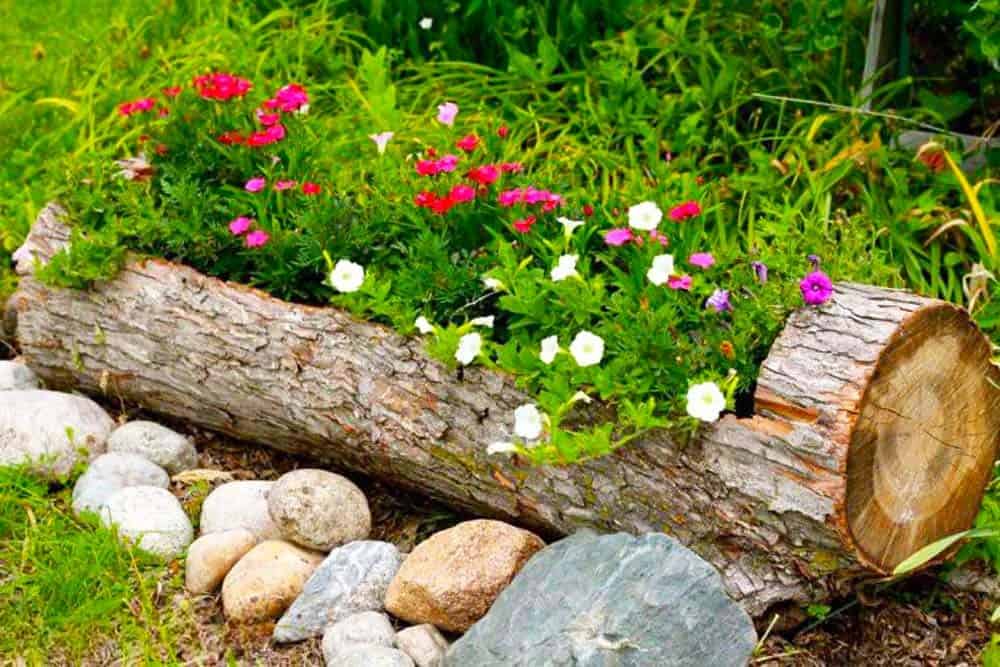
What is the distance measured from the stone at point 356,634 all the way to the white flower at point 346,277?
2.56ft

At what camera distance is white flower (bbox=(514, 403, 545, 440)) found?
3.01 metres

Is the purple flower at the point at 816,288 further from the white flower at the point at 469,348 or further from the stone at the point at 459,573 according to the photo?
the stone at the point at 459,573

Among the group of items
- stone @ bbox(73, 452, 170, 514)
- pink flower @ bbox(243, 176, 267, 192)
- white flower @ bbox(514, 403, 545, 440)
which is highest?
pink flower @ bbox(243, 176, 267, 192)

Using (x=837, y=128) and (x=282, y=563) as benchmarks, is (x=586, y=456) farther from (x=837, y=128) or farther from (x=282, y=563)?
(x=837, y=128)

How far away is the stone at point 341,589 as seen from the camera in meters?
3.22

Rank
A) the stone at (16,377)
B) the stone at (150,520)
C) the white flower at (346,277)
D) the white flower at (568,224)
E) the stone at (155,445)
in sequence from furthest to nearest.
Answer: the stone at (16,377)
the stone at (155,445)
the stone at (150,520)
the white flower at (346,277)
the white flower at (568,224)

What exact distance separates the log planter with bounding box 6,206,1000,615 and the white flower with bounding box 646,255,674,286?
0.29 metres

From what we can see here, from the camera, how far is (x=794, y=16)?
15.0 feet

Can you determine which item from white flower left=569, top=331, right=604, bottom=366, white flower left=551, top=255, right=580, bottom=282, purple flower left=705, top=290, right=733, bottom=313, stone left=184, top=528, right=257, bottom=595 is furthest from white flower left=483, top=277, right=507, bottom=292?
stone left=184, top=528, right=257, bottom=595

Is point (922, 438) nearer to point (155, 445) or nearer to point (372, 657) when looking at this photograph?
point (372, 657)

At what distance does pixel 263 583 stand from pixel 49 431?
0.87 metres

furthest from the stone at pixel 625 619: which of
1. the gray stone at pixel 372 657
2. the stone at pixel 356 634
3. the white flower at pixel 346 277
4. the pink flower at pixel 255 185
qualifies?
the pink flower at pixel 255 185

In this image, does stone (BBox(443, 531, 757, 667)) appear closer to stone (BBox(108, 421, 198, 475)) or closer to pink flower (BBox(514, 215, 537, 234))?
pink flower (BBox(514, 215, 537, 234))

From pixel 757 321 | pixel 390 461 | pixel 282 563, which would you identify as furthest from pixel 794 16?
pixel 282 563
